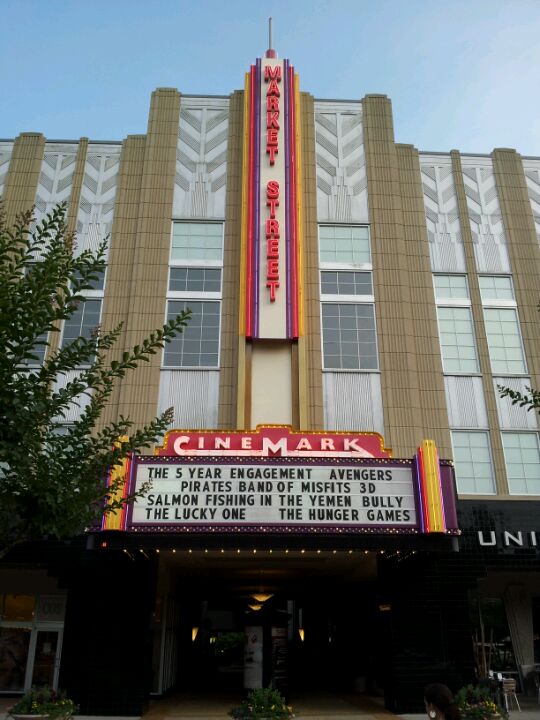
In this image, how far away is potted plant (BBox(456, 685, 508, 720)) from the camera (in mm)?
13797

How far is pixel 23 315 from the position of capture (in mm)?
9234

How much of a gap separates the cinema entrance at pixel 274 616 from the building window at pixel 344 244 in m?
10.4

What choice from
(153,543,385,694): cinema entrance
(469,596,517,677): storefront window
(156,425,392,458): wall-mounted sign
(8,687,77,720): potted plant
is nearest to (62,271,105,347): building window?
(156,425,392,458): wall-mounted sign

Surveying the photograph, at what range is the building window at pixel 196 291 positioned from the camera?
21375 millimetres

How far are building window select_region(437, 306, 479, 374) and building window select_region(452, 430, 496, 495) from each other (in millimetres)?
2343

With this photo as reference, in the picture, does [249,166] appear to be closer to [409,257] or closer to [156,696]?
[409,257]

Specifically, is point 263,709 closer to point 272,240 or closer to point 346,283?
point 346,283

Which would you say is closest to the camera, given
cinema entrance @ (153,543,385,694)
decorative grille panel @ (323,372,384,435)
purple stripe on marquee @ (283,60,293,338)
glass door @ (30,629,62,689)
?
glass door @ (30,629,62,689)

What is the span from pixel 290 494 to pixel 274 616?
24.8ft

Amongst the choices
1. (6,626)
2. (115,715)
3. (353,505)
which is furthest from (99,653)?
(353,505)

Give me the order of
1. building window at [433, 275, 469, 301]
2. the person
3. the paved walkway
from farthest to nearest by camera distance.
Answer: building window at [433, 275, 469, 301] < the paved walkway < the person

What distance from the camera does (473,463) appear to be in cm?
2055

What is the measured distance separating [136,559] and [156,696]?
5895 millimetres

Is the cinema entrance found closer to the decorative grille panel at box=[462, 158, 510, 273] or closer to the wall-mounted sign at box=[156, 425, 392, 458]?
the wall-mounted sign at box=[156, 425, 392, 458]
